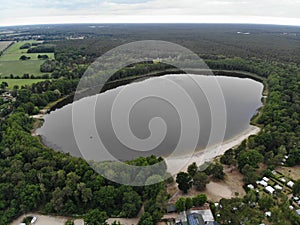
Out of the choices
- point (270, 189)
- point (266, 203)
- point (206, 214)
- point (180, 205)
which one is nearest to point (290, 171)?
point (270, 189)

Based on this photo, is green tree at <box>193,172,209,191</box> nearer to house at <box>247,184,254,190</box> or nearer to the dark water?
house at <box>247,184,254,190</box>

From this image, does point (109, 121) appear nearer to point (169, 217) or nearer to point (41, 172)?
point (41, 172)

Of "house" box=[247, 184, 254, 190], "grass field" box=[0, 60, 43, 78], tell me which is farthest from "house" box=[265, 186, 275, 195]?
"grass field" box=[0, 60, 43, 78]

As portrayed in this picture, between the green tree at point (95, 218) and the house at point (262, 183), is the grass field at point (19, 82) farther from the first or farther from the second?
the house at point (262, 183)

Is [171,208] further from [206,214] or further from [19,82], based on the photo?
[19,82]

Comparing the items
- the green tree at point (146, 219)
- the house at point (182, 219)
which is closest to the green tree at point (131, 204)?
the green tree at point (146, 219)

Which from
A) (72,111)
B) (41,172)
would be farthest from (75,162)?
(72,111)
